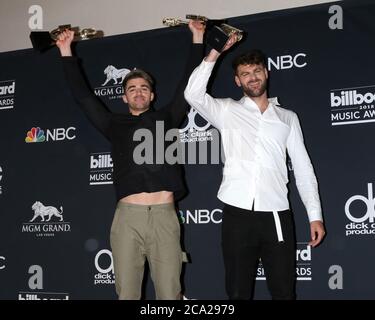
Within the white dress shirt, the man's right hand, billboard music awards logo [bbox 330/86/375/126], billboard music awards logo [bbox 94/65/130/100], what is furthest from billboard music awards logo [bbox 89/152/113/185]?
billboard music awards logo [bbox 330/86/375/126]

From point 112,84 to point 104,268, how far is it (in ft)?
4.00

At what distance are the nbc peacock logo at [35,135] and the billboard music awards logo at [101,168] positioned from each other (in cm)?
43

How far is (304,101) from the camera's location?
2.99m

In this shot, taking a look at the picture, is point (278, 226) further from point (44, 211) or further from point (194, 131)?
point (44, 211)

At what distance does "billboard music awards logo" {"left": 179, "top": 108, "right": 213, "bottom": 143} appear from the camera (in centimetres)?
317

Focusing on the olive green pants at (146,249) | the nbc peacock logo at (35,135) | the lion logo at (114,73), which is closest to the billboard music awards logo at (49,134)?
the nbc peacock logo at (35,135)

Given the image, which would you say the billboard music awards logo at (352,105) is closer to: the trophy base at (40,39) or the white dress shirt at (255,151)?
the white dress shirt at (255,151)

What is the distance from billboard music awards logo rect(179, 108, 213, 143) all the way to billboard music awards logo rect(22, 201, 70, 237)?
0.98 metres

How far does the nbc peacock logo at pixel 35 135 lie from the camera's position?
3566mm

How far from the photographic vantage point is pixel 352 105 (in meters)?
2.89

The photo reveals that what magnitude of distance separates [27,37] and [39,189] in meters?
1.20

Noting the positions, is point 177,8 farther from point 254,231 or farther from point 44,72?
point 254,231

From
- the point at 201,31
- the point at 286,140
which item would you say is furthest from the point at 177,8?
the point at 286,140
